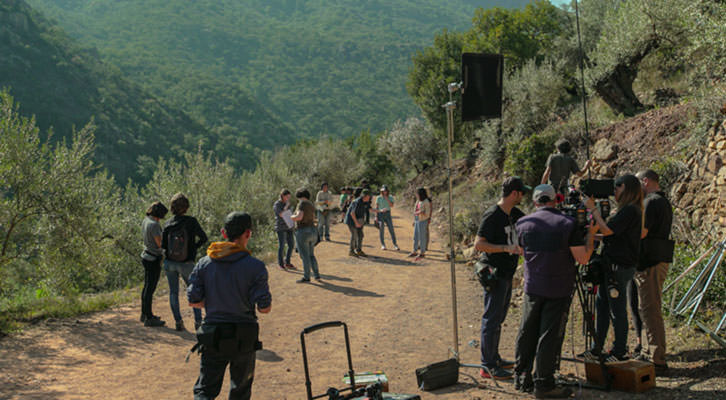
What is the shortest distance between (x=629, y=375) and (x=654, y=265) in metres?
1.24

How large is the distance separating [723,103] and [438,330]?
20.5ft

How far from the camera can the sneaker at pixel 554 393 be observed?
441 centimetres

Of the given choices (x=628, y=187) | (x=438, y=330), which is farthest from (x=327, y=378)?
(x=628, y=187)

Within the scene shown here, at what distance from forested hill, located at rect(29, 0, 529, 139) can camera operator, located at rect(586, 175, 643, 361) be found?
78.6 meters

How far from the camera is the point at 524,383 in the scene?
4.61 m

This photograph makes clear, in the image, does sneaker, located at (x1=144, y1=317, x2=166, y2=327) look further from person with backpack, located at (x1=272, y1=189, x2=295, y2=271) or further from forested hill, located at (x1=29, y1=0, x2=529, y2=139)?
forested hill, located at (x1=29, y1=0, x2=529, y2=139)

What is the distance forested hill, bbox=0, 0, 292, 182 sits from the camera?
2057 inches

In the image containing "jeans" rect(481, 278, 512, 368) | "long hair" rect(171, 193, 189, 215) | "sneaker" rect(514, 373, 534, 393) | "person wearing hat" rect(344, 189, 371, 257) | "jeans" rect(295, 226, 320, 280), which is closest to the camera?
"sneaker" rect(514, 373, 534, 393)

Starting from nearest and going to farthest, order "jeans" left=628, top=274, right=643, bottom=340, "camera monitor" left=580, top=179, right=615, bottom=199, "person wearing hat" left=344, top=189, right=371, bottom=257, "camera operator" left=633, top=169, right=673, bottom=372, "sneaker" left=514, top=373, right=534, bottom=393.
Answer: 1. "sneaker" left=514, top=373, right=534, bottom=393
2. "camera monitor" left=580, top=179, right=615, bottom=199
3. "camera operator" left=633, top=169, right=673, bottom=372
4. "jeans" left=628, top=274, right=643, bottom=340
5. "person wearing hat" left=344, top=189, right=371, bottom=257

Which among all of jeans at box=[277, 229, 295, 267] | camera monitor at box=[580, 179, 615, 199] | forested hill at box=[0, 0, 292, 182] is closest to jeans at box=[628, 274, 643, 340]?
camera monitor at box=[580, 179, 615, 199]

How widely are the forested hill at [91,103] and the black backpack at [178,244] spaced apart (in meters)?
42.3

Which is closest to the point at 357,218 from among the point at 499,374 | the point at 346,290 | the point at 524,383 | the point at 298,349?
the point at 346,290

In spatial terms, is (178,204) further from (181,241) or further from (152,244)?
(152,244)

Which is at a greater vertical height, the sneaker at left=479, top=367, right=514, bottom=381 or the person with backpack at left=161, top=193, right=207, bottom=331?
the person with backpack at left=161, top=193, right=207, bottom=331
